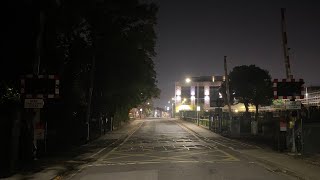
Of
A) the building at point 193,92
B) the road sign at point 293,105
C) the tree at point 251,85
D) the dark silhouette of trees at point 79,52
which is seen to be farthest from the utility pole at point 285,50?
the building at point 193,92

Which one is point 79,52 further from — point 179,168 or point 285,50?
point 179,168

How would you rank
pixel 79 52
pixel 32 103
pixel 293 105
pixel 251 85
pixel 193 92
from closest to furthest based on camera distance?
1. pixel 32 103
2. pixel 293 105
3. pixel 79 52
4. pixel 251 85
5. pixel 193 92

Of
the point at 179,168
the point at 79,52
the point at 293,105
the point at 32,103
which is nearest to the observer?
the point at 179,168

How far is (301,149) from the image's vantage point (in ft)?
67.4

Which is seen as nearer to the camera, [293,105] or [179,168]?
[179,168]

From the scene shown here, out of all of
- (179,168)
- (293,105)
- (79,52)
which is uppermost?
(79,52)

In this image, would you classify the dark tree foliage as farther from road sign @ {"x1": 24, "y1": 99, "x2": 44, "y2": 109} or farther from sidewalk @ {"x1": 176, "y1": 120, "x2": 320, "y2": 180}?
sidewalk @ {"x1": 176, "y1": 120, "x2": 320, "y2": 180}

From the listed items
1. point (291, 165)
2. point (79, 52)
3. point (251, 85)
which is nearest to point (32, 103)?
point (291, 165)

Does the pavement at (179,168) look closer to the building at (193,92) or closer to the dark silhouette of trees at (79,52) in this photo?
the dark silhouette of trees at (79,52)

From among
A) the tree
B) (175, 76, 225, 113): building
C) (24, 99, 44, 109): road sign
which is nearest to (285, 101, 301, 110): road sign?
(24, 99, 44, 109): road sign

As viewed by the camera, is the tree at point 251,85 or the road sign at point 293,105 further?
the tree at point 251,85

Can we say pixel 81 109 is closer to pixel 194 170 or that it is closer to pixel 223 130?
pixel 223 130

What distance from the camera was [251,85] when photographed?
76.1 m

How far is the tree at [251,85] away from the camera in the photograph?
74.5 metres
